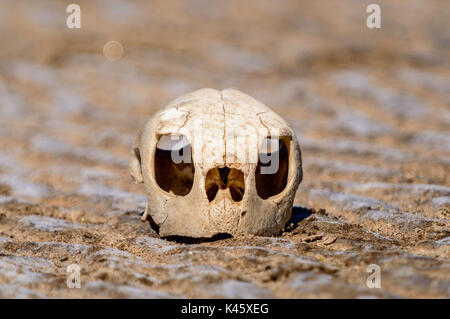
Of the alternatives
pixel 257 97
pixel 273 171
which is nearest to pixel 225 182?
pixel 273 171

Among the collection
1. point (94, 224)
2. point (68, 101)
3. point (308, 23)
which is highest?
point (308, 23)

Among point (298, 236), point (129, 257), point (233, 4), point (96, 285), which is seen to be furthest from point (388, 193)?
point (233, 4)

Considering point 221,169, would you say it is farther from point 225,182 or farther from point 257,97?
point 257,97

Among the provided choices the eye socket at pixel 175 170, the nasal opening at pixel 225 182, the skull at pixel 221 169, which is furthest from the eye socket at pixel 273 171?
the eye socket at pixel 175 170

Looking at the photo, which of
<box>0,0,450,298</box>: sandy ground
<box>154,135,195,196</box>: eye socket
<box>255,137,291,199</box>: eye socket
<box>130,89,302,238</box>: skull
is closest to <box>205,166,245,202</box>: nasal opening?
<box>130,89,302,238</box>: skull

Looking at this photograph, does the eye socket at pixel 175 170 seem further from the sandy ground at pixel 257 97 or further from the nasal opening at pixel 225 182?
the nasal opening at pixel 225 182

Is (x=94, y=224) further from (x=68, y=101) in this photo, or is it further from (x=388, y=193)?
(x=68, y=101)
